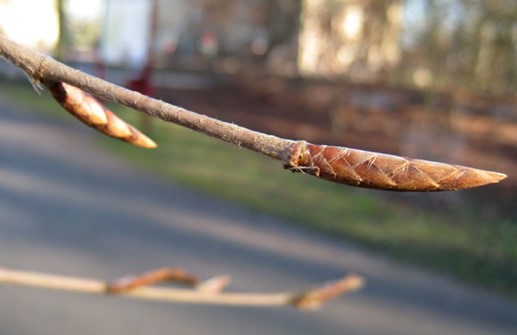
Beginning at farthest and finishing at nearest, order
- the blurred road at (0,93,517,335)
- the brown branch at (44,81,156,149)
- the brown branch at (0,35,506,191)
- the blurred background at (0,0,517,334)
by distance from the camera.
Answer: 1. the blurred background at (0,0,517,334)
2. the blurred road at (0,93,517,335)
3. the brown branch at (44,81,156,149)
4. the brown branch at (0,35,506,191)

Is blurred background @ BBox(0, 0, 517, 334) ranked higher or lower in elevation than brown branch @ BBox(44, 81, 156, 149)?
higher

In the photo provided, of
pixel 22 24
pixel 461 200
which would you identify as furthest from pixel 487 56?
pixel 22 24

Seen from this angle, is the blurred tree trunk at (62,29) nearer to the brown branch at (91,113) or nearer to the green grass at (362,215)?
the green grass at (362,215)

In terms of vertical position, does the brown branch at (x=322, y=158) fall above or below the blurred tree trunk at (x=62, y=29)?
below

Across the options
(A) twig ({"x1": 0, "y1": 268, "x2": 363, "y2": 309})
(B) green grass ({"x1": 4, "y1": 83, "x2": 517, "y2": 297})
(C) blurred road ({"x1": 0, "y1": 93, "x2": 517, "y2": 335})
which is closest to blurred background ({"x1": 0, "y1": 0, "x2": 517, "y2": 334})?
(B) green grass ({"x1": 4, "y1": 83, "x2": 517, "y2": 297})

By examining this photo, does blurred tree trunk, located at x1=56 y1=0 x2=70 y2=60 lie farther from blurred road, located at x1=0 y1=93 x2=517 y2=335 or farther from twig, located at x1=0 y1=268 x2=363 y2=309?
twig, located at x1=0 y1=268 x2=363 y2=309

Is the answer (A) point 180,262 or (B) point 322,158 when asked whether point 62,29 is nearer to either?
(A) point 180,262

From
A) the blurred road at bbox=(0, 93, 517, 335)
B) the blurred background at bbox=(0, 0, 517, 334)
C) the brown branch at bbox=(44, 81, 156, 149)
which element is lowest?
the brown branch at bbox=(44, 81, 156, 149)

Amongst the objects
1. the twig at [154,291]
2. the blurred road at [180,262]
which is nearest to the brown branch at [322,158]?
the twig at [154,291]
